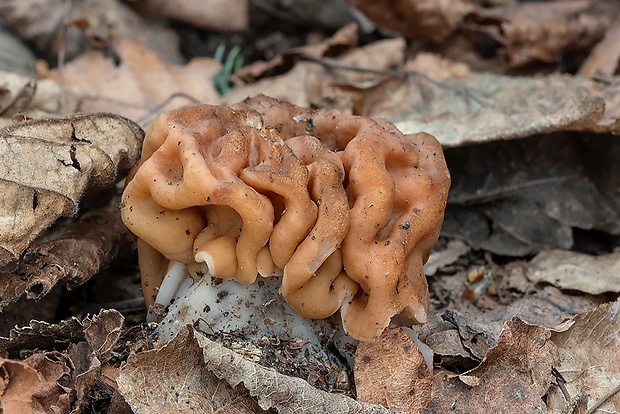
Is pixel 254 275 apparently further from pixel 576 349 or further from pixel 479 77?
pixel 479 77

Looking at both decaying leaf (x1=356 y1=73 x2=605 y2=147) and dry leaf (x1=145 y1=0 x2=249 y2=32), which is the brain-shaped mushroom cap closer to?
decaying leaf (x1=356 y1=73 x2=605 y2=147)

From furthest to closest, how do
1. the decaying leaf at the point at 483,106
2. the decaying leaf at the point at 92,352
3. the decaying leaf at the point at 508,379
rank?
the decaying leaf at the point at 483,106
the decaying leaf at the point at 508,379
the decaying leaf at the point at 92,352

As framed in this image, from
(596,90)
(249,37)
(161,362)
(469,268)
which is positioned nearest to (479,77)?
(596,90)

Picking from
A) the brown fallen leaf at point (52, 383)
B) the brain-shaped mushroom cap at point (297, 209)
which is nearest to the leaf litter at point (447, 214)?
the brown fallen leaf at point (52, 383)

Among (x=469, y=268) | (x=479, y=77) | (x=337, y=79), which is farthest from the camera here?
(x=337, y=79)

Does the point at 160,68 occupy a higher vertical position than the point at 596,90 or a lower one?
lower

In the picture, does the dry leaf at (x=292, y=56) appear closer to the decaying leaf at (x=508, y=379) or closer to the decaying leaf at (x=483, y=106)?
the decaying leaf at (x=483, y=106)

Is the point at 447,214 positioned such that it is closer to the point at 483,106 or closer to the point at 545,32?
the point at 483,106
